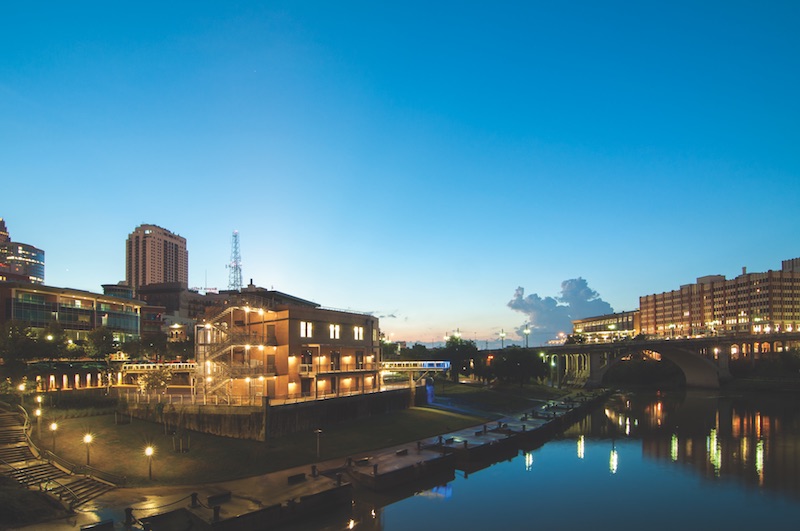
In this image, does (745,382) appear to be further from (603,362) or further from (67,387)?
(67,387)

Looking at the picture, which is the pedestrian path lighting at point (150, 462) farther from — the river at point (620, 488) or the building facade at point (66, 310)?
the building facade at point (66, 310)

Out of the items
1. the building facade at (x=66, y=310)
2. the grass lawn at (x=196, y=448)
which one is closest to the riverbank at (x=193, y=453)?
the grass lawn at (x=196, y=448)

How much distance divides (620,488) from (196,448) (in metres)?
36.6

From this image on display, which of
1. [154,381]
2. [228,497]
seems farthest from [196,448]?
[154,381]

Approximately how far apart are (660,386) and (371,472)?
131 metres

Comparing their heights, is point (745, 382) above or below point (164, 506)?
below

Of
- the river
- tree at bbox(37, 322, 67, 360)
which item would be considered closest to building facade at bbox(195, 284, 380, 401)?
the river

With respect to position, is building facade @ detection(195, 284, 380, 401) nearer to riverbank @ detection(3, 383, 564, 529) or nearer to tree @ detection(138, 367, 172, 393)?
tree @ detection(138, 367, 172, 393)

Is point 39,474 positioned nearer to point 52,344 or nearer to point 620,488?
point 620,488

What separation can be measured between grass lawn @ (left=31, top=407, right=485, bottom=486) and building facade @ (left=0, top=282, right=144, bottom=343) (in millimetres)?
50468

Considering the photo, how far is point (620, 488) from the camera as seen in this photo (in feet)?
145

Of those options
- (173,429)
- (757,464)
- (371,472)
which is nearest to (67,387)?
(173,429)

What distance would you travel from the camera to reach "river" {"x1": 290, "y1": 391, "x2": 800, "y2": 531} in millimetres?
35812

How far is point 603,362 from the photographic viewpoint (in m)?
145
